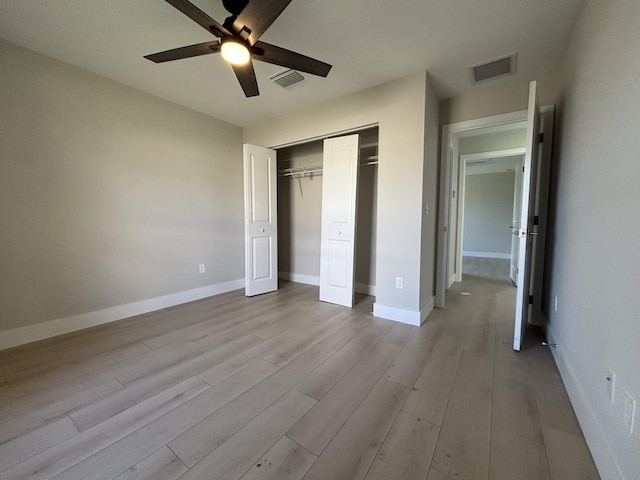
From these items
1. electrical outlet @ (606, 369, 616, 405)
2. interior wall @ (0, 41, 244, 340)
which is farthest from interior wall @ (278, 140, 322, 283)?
electrical outlet @ (606, 369, 616, 405)

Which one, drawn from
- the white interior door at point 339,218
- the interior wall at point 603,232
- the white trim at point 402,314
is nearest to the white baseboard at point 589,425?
the interior wall at point 603,232

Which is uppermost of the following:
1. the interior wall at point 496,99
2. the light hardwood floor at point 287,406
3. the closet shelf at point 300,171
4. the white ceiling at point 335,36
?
the white ceiling at point 335,36

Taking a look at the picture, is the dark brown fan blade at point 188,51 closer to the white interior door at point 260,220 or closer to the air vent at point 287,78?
the air vent at point 287,78

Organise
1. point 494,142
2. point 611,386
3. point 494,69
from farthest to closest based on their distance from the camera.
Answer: point 494,142 < point 494,69 < point 611,386

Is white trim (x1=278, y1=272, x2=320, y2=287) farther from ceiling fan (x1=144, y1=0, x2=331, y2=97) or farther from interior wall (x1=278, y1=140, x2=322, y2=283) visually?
ceiling fan (x1=144, y1=0, x2=331, y2=97)

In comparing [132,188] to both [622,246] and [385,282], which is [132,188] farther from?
[622,246]

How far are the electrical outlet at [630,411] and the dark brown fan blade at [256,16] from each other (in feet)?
7.09

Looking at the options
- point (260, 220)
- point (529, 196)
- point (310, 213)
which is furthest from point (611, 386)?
point (310, 213)

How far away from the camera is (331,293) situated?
3318mm

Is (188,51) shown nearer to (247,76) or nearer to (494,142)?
(247,76)

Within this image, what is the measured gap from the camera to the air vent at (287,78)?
2428mm

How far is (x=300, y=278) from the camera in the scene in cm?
436

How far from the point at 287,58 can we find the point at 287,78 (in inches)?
36.5

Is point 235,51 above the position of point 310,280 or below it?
above
